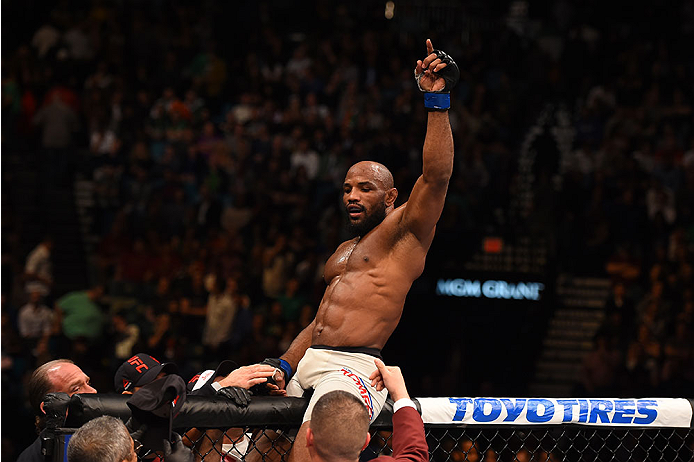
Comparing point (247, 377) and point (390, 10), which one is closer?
point (247, 377)

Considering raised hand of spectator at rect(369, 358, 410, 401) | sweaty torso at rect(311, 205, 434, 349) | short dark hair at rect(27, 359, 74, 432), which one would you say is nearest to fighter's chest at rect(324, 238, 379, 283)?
sweaty torso at rect(311, 205, 434, 349)

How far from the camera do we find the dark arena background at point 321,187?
27.5ft

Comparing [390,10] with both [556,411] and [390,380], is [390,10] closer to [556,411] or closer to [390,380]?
[556,411]

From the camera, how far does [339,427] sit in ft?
7.12

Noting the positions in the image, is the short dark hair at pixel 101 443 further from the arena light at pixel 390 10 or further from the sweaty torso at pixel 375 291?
the arena light at pixel 390 10

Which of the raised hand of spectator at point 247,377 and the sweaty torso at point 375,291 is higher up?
the sweaty torso at point 375,291

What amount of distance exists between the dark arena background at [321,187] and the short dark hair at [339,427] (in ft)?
14.8

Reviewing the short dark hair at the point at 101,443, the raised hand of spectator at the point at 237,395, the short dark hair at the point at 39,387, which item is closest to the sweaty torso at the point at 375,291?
the raised hand of spectator at the point at 237,395

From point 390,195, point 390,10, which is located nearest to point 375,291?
point 390,195

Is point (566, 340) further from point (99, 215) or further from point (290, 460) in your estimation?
point (290, 460)

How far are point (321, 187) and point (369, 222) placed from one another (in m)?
7.26

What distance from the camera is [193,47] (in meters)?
12.9

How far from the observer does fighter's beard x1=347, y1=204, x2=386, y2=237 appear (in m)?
3.03

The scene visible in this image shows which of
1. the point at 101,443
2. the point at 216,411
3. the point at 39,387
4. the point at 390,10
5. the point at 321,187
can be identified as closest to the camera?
the point at 101,443
